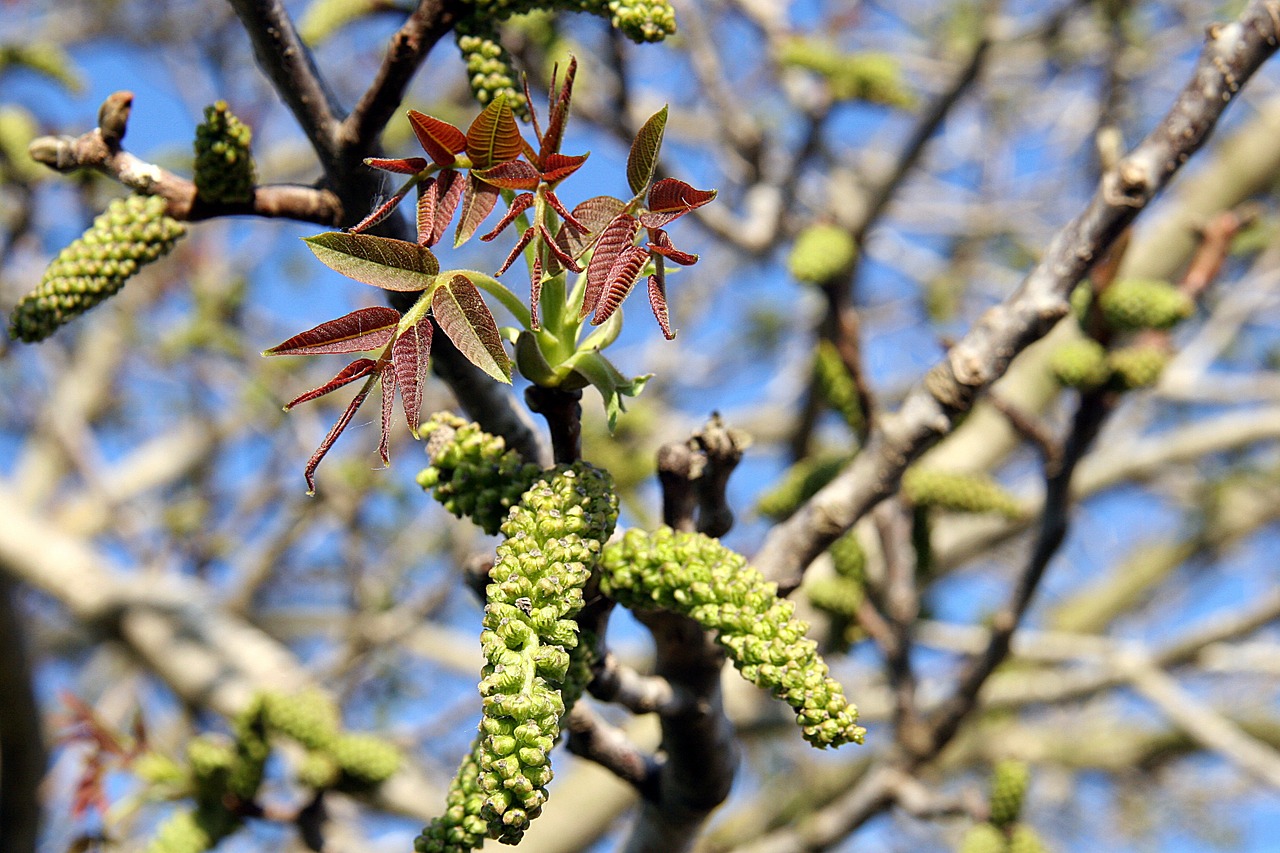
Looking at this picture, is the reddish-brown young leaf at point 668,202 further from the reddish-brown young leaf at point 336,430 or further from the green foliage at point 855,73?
the green foliage at point 855,73

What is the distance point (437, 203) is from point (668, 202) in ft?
0.80

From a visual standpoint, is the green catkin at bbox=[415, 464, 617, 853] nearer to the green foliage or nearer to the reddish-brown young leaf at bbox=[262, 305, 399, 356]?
the reddish-brown young leaf at bbox=[262, 305, 399, 356]

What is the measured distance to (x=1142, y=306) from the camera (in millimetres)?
2029

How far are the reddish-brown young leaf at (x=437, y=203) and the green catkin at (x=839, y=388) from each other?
1386mm

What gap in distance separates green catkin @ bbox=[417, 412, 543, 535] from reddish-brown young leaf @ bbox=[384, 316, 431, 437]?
0.62 ft

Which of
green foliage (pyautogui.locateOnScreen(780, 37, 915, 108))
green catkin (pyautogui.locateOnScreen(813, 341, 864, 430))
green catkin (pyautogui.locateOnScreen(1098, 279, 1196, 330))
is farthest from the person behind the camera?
green foliage (pyautogui.locateOnScreen(780, 37, 915, 108))

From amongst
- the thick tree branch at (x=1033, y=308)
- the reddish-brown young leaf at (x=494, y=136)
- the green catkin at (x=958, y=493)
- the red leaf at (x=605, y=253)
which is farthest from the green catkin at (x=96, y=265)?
the green catkin at (x=958, y=493)

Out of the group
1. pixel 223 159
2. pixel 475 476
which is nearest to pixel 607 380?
pixel 475 476

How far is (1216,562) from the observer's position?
5426 millimetres

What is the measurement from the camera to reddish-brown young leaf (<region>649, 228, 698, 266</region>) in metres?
1.02

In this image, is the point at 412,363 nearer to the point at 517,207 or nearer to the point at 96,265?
the point at 517,207

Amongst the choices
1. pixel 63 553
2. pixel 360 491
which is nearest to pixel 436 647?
pixel 360 491

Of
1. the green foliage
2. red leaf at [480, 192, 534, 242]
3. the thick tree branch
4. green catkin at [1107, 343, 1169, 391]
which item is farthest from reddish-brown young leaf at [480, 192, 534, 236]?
the green foliage

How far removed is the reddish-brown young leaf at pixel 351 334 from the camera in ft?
3.33
